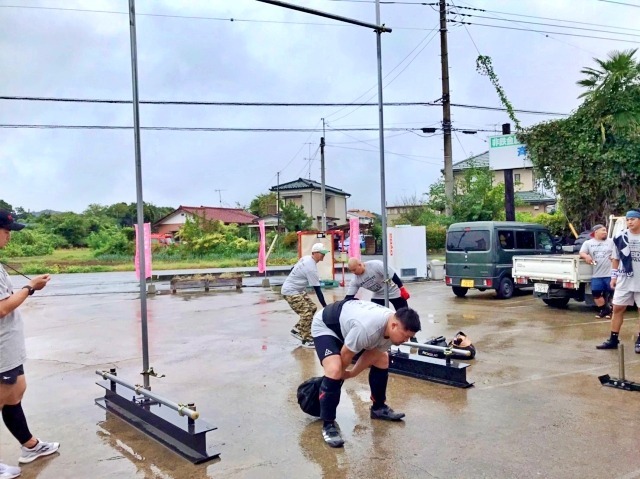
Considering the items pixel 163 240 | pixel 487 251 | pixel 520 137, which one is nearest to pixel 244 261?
pixel 163 240

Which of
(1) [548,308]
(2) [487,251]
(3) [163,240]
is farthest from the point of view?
(3) [163,240]

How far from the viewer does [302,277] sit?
8.00 meters

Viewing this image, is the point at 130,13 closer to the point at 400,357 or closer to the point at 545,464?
the point at 400,357

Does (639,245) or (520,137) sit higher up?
(520,137)

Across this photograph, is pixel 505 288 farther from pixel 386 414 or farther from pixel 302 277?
pixel 386 414

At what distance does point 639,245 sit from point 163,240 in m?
43.2

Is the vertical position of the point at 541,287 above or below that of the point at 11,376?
below

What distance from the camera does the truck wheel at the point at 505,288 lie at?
13.2 m

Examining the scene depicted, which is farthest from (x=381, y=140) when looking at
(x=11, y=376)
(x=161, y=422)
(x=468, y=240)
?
(x=468, y=240)

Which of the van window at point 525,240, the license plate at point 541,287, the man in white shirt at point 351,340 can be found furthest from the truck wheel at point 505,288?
the man in white shirt at point 351,340

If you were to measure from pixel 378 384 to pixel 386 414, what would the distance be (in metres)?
0.27

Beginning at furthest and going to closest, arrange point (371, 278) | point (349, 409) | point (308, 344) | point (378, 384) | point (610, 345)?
point (308, 344)
point (610, 345)
point (371, 278)
point (349, 409)
point (378, 384)

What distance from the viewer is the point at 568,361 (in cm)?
687

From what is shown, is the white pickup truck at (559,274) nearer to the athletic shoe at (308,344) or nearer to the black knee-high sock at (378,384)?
the athletic shoe at (308,344)
